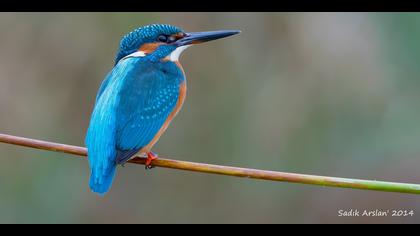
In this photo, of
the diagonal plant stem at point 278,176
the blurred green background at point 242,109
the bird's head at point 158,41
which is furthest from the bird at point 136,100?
the blurred green background at point 242,109

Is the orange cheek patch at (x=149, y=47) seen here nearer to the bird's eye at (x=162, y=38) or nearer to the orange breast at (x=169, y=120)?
the bird's eye at (x=162, y=38)

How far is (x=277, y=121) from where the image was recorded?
4.96 metres

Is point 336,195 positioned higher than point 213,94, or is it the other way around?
point 213,94

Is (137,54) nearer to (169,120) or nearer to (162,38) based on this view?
(162,38)

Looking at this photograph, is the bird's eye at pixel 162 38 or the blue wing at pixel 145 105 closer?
the blue wing at pixel 145 105

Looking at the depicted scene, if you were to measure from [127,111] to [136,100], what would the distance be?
4.1 inches

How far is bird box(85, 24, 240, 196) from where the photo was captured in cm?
314

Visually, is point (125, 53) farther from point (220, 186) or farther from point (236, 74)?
point (220, 186)

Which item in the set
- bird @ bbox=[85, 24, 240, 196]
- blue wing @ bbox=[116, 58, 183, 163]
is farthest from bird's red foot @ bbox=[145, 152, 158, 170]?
blue wing @ bbox=[116, 58, 183, 163]

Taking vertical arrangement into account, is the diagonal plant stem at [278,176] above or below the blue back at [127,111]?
below

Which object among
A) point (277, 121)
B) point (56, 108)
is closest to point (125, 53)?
point (56, 108)

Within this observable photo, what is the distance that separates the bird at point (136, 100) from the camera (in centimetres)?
314

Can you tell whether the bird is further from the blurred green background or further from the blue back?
the blurred green background
